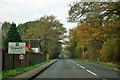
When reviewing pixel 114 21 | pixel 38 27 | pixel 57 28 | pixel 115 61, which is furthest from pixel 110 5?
pixel 57 28

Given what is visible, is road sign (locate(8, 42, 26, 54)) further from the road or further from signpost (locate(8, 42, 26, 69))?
the road

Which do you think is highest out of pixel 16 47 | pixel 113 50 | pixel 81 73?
pixel 16 47

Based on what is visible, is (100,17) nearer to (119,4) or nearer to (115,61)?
(119,4)

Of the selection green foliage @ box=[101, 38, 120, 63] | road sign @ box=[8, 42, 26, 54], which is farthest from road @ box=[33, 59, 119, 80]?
green foliage @ box=[101, 38, 120, 63]

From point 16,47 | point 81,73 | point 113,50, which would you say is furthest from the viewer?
point 113,50

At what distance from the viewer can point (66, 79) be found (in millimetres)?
9953

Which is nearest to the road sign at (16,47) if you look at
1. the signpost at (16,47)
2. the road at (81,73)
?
the signpost at (16,47)

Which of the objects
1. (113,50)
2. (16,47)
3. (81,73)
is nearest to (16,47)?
(16,47)

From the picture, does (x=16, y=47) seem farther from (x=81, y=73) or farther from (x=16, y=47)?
(x=81, y=73)

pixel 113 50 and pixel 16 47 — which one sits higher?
pixel 16 47

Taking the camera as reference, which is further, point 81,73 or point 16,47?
point 16,47

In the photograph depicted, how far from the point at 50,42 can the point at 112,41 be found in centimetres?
2532

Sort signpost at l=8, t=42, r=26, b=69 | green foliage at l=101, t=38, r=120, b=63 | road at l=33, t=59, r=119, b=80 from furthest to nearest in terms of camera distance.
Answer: green foliage at l=101, t=38, r=120, b=63 → signpost at l=8, t=42, r=26, b=69 → road at l=33, t=59, r=119, b=80

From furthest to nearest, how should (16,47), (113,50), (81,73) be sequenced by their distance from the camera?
(113,50) < (16,47) < (81,73)
